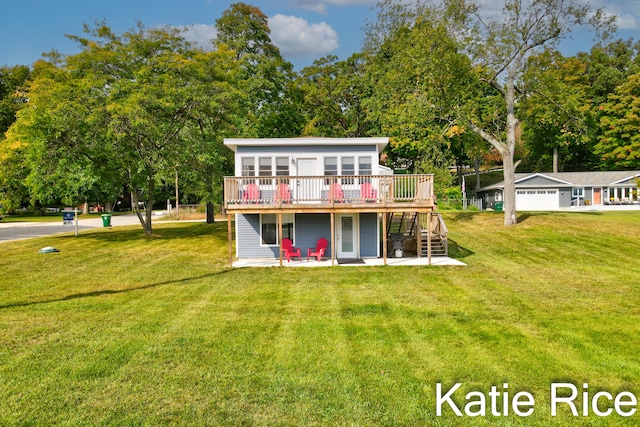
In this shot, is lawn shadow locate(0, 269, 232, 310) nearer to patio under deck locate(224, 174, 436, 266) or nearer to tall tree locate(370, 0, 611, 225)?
patio under deck locate(224, 174, 436, 266)

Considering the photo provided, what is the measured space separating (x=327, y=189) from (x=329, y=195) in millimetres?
645

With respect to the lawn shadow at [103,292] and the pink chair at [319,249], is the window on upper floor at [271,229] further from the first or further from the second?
the lawn shadow at [103,292]

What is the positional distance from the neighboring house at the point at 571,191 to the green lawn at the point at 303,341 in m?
25.1

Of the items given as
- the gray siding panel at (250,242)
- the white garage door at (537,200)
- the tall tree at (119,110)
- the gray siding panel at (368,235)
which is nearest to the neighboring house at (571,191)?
the white garage door at (537,200)

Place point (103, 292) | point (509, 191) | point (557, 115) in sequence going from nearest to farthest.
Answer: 1. point (103, 292)
2. point (557, 115)
3. point (509, 191)

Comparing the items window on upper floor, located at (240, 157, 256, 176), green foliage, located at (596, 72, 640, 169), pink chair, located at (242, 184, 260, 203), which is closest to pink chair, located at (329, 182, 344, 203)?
pink chair, located at (242, 184, 260, 203)

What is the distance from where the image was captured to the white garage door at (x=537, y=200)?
38156 millimetres

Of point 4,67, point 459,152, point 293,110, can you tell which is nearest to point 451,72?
point 293,110

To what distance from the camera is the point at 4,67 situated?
46312 mm

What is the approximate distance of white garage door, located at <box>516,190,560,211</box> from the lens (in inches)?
1502

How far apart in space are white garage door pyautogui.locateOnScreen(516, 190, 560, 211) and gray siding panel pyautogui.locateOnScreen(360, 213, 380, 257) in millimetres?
26597

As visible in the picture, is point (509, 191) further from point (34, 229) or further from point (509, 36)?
point (34, 229)

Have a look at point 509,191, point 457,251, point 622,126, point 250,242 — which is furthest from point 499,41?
point 622,126

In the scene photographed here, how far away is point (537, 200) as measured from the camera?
1508 inches
